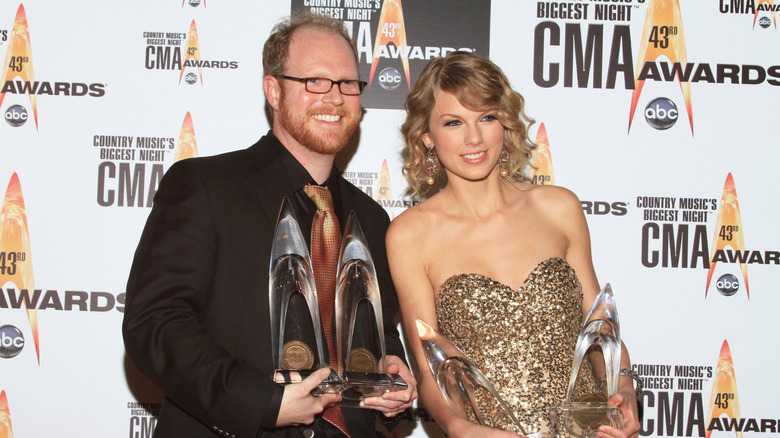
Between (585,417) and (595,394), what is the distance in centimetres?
13

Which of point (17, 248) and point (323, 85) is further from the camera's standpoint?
point (17, 248)

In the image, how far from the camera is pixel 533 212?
2.17m

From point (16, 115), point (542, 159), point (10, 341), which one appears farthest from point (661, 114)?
point (10, 341)

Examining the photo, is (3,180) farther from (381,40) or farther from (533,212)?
(533,212)

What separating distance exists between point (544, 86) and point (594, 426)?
150cm

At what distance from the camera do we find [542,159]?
2.68 metres

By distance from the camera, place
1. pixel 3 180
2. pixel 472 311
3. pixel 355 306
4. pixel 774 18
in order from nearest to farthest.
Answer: pixel 355 306, pixel 472 311, pixel 3 180, pixel 774 18

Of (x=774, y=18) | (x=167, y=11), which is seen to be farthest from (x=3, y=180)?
(x=774, y=18)

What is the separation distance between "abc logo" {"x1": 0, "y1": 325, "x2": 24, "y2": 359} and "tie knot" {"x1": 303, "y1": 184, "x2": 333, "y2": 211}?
53.4 inches

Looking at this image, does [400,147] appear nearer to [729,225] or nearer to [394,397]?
[394,397]

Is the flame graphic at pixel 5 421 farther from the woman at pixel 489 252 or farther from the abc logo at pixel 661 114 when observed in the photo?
the abc logo at pixel 661 114

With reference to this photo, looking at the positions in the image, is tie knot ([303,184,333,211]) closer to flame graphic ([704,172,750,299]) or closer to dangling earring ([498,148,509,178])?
dangling earring ([498,148,509,178])

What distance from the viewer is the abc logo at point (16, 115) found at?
8.52ft

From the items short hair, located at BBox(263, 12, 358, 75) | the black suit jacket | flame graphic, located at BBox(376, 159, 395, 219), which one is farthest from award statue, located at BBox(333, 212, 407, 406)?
flame graphic, located at BBox(376, 159, 395, 219)
